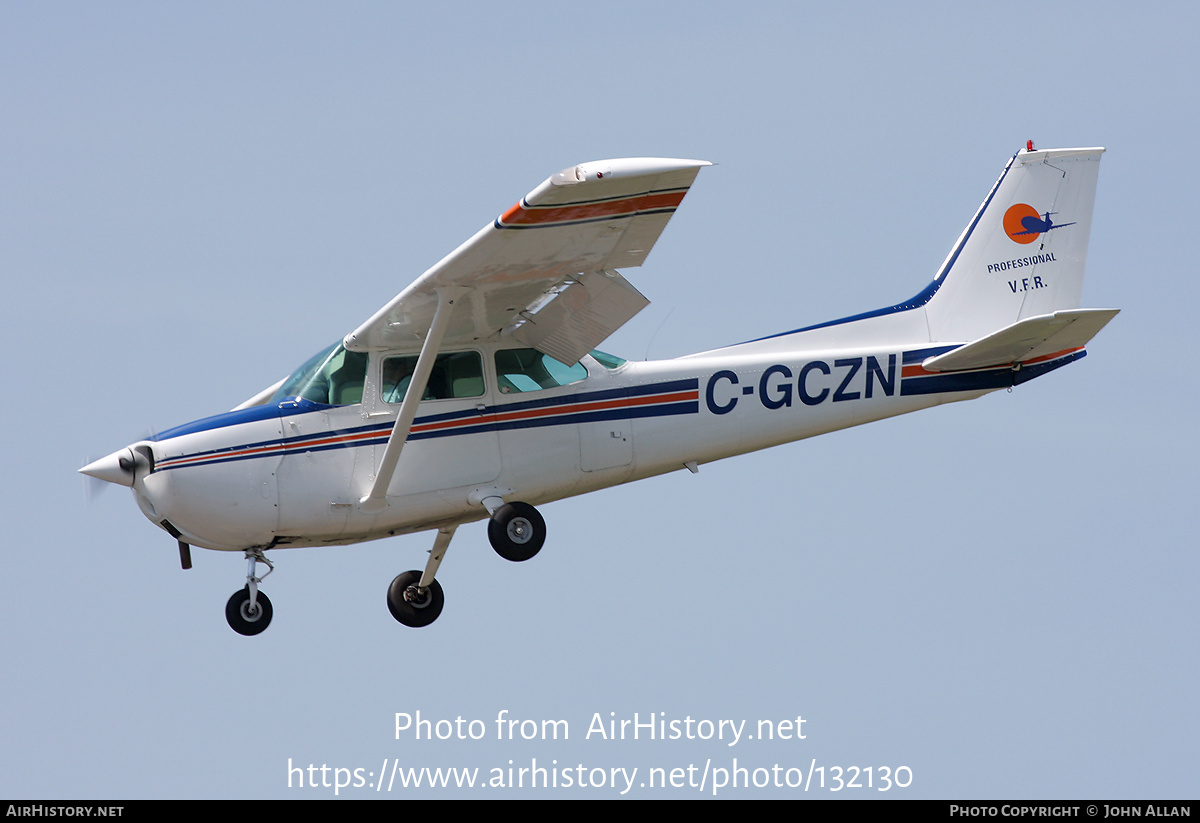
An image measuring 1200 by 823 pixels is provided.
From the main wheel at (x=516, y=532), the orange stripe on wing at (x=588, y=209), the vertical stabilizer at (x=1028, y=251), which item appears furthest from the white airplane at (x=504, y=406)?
the vertical stabilizer at (x=1028, y=251)

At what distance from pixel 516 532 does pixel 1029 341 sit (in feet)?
16.3

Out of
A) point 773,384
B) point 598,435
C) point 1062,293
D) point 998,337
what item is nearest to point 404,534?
point 598,435

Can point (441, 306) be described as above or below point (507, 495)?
above

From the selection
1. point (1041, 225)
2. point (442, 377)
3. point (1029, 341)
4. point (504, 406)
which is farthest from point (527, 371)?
point (1041, 225)

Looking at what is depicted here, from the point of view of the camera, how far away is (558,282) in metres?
13.5

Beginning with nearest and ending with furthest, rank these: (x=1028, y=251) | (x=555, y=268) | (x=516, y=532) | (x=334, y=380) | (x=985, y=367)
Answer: (x=555, y=268)
(x=516, y=532)
(x=334, y=380)
(x=985, y=367)
(x=1028, y=251)

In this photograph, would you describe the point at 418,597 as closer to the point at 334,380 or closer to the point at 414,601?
the point at 414,601

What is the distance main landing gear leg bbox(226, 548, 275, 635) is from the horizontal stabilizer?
20.6ft

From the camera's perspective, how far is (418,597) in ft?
50.2

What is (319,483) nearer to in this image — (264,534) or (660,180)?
(264,534)

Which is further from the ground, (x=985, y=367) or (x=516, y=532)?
(x=985, y=367)

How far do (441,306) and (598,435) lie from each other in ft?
6.68

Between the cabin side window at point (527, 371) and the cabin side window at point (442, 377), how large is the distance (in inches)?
7.2

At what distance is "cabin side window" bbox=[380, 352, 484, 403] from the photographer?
14.0 m
